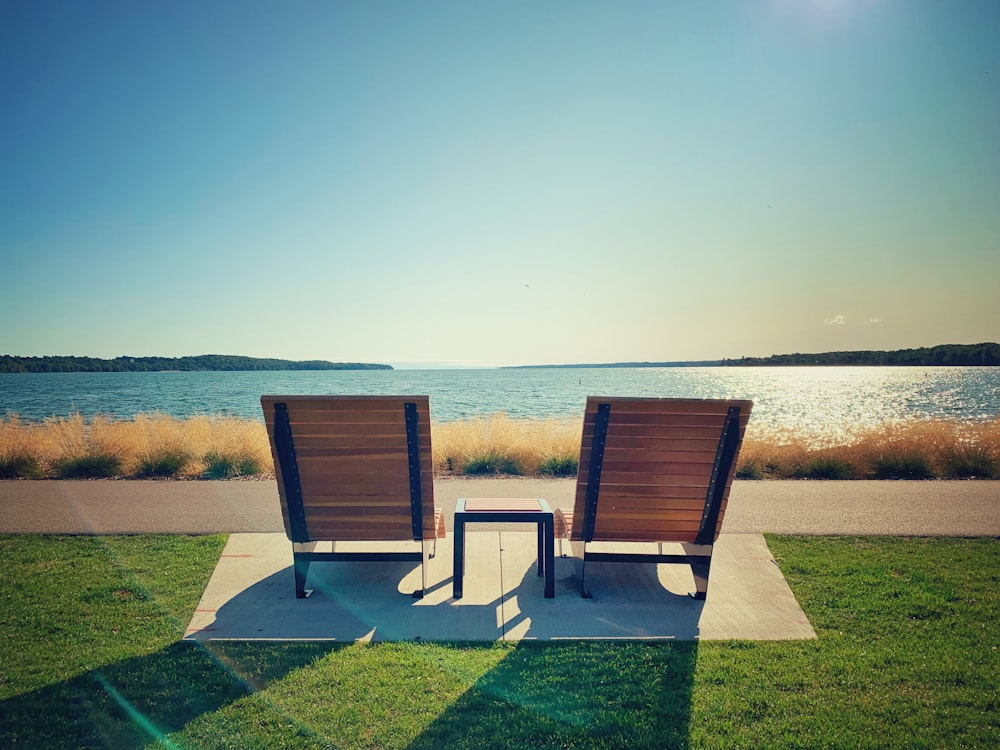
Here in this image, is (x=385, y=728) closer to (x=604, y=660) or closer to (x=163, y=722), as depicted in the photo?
(x=163, y=722)

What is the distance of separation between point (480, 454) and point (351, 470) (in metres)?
6.30

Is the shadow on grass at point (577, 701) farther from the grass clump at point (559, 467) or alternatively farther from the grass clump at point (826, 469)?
the grass clump at point (826, 469)

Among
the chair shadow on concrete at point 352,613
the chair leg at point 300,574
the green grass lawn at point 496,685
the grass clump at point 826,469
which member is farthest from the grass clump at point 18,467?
the grass clump at point 826,469

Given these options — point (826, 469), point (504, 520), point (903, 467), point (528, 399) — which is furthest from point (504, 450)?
point (528, 399)

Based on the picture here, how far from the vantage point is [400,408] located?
386 cm

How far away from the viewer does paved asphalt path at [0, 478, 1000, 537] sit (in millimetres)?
6098

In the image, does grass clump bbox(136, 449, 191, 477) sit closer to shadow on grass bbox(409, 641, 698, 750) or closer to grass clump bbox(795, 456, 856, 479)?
shadow on grass bbox(409, 641, 698, 750)

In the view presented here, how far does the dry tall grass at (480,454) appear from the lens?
→ 927 cm

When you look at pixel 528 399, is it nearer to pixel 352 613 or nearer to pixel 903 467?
pixel 903 467

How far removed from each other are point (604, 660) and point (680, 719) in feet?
2.12

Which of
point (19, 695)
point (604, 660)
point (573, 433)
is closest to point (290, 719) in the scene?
point (19, 695)

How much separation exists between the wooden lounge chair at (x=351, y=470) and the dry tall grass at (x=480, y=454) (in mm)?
5747

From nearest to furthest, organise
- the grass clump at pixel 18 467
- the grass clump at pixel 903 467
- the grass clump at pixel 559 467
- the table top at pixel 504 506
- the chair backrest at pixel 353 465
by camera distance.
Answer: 1. the chair backrest at pixel 353 465
2. the table top at pixel 504 506
3. the grass clump at pixel 18 467
4. the grass clump at pixel 903 467
5. the grass clump at pixel 559 467

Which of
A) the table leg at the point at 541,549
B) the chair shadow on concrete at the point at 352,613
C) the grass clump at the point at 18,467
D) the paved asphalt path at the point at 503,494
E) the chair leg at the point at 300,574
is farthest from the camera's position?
the grass clump at the point at 18,467
